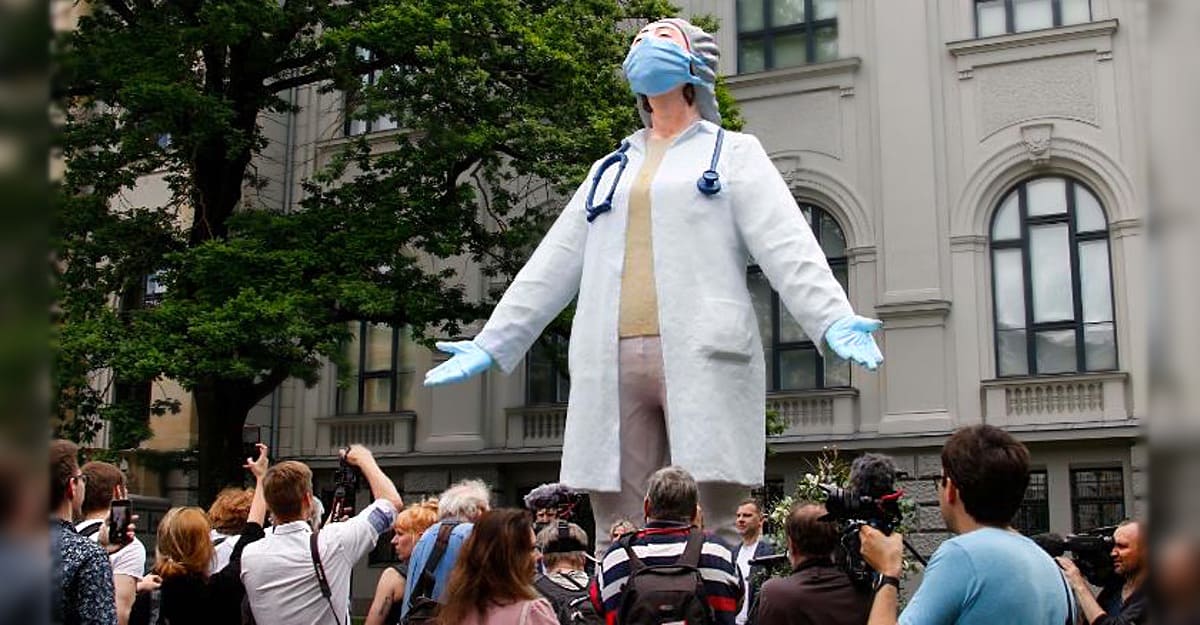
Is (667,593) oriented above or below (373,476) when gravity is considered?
below

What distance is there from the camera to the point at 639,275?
5.08 metres

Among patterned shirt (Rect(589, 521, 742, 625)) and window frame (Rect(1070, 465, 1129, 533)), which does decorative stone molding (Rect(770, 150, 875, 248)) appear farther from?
patterned shirt (Rect(589, 521, 742, 625))

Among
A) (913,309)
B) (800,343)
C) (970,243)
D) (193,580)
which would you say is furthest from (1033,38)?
(193,580)

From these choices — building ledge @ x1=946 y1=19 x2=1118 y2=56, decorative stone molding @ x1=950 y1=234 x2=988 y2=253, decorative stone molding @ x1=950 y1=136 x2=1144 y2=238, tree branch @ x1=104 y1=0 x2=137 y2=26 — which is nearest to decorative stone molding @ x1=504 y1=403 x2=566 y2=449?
decorative stone molding @ x1=950 y1=234 x2=988 y2=253

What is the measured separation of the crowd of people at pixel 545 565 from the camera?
305 cm

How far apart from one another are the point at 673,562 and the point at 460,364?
1.56 metres

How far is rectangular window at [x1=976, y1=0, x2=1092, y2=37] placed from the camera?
2030cm

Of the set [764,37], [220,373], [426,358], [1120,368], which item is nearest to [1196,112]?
[220,373]

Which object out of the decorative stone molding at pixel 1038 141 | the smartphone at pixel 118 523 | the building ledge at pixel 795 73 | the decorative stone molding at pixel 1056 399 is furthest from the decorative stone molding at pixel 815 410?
the smartphone at pixel 118 523

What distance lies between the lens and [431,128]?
17.1 metres

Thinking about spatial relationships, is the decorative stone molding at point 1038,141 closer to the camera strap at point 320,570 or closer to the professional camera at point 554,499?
the professional camera at point 554,499

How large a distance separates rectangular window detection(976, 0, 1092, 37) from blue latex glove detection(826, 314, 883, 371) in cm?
1726

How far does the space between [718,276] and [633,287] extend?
0.33 meters

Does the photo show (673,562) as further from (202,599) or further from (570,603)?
(202,599)
